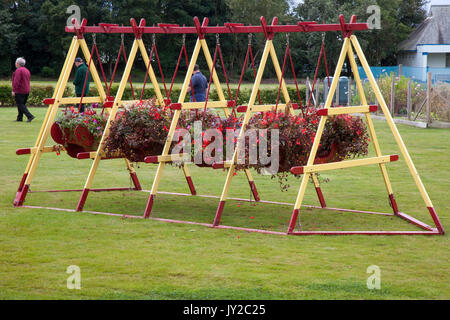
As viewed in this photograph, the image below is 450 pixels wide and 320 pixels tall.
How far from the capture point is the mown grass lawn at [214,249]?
607 cm

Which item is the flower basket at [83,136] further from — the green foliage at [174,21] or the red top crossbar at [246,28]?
the green foliage at [174,21]

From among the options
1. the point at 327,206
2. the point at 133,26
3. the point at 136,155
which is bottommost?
the point at 327,206

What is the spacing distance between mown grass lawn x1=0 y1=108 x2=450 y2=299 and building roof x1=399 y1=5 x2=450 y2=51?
165 ft

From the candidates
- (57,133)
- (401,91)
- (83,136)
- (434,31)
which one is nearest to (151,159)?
(83,136)

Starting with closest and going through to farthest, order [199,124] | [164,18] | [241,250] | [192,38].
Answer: [241,250] → [199,124] → [192,38] → [164,18]

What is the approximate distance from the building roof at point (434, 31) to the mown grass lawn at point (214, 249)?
50.2 metres

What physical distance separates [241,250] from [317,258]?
813 millimetres

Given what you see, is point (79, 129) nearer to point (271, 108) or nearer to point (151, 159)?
point (151, 159)

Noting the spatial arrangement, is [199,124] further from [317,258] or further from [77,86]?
[77,86]

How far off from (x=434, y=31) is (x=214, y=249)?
56.7 metres

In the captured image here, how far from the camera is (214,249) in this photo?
294 inches

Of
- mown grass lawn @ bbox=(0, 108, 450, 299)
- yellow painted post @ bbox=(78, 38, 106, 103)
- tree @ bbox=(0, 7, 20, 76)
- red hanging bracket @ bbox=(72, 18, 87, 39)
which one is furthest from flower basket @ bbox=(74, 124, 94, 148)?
tree @ bbox=(0, 7, 20, 76)
